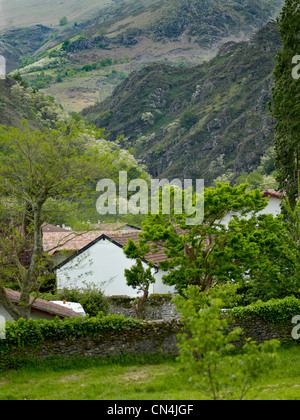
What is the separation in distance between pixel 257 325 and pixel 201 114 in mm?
139158

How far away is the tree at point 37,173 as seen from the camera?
17062mm

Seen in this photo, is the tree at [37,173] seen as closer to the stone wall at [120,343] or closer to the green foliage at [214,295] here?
the stone wall at [120,343]

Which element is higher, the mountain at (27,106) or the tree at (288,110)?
the mountain at (27,106)

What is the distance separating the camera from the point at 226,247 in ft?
78.1

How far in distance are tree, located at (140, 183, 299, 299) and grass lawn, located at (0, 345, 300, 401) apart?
5.67 metres

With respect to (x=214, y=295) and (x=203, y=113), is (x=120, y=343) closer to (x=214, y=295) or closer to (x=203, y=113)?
(x=214, y=295)

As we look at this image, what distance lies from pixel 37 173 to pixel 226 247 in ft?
34.0

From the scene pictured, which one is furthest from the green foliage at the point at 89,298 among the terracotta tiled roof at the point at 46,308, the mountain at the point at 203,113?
the mountain at the point at 203,113

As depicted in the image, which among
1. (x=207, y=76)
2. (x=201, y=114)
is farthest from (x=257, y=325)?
(x=207, y=76)

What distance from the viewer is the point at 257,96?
452ft

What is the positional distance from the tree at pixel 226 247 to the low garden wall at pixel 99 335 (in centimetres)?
366
